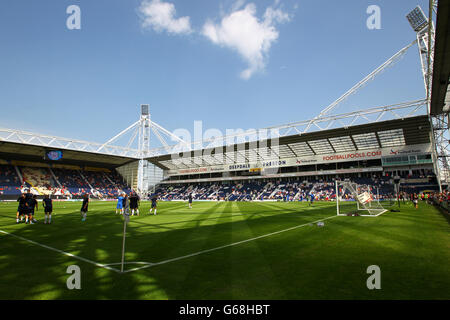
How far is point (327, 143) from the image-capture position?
53094 millimetres

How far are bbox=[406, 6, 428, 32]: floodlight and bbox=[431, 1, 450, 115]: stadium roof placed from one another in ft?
57.5

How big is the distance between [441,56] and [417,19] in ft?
95.1

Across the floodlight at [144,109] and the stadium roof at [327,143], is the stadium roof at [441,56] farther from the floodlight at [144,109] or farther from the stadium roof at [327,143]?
the floodlight at [144,109]

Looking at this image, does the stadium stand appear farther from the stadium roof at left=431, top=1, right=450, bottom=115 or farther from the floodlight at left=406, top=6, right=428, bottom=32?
the floodlight at left=406, top=6, right=428, bottom=32

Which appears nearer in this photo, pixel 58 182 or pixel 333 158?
pixel 333 158

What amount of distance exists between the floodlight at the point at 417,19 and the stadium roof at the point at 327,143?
47.5 ft

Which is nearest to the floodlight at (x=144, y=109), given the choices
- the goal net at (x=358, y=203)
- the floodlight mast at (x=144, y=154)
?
the floodlight mast at (x=144, y=154)

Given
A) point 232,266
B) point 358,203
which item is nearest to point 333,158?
point 358,203

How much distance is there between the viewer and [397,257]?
6.86 m

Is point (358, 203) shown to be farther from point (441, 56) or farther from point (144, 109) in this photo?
point (144, 109)

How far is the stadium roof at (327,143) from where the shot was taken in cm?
4369

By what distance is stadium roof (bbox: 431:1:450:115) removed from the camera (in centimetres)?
1390

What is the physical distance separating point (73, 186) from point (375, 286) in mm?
70241

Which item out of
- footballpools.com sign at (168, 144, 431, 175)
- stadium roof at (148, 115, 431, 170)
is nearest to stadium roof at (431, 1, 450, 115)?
stadium roof at (148, 115, 431, 170)
